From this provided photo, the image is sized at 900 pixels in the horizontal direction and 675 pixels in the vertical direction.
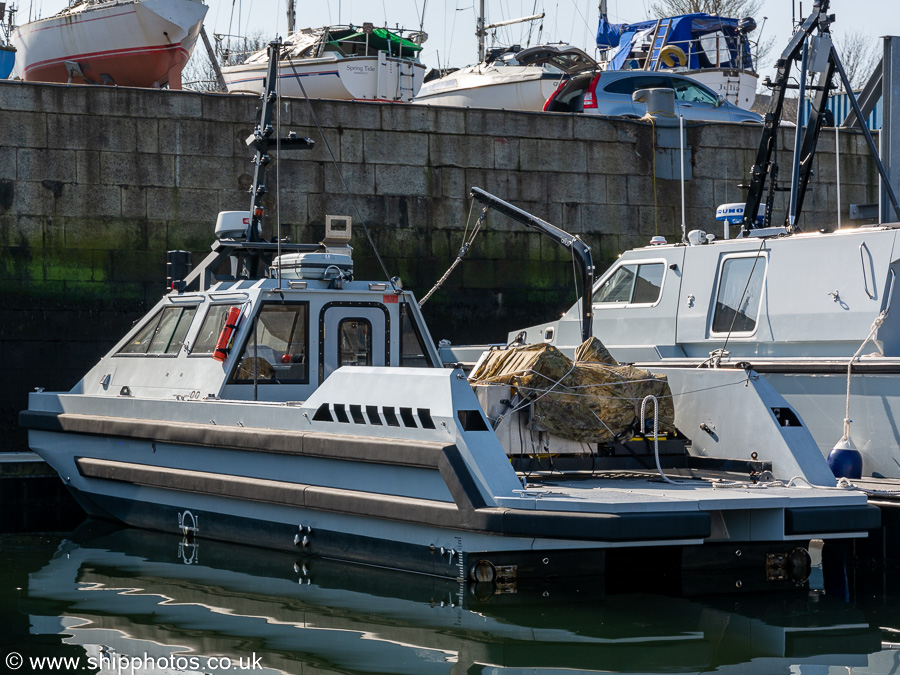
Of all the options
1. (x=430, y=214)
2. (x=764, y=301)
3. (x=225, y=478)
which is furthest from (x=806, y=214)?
(x=225, y=478)

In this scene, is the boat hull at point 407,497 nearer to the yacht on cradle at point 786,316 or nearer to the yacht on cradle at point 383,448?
the yacht on cradle at point 383,448

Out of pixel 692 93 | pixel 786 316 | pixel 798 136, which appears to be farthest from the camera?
pixel 692 93

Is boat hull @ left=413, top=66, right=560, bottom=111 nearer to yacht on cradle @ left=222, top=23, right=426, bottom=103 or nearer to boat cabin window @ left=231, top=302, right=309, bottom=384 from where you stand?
yacht on cradle @ left=222, top=23, right=426, bottom=103

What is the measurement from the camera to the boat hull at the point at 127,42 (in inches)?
664

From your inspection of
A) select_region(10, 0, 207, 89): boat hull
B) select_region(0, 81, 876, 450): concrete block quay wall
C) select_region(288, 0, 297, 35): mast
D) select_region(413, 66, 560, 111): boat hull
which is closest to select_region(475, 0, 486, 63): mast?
select_region(288, 0, 297, 35): mast

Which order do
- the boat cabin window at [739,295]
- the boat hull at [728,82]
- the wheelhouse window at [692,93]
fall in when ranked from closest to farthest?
1. the boat cabin window at [739,295]
2. the wheelhouse window at [692,93]
3. the boat hull at [728,82]

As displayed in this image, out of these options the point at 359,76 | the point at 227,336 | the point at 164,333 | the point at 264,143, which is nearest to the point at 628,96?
the point at 359,76

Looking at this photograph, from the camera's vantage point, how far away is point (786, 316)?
9242 millimetres

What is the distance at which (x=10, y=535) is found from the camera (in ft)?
30.1

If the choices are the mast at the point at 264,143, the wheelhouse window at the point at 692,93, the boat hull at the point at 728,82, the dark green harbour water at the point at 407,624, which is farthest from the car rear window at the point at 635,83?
the dark green harbour water at the point at 407,624

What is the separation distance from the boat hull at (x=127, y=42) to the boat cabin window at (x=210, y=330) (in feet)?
30.1

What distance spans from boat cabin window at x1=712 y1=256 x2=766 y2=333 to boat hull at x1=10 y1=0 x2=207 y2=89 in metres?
10.2

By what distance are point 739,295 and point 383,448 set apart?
404 centimetres

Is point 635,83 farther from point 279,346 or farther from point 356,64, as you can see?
point 279,346
